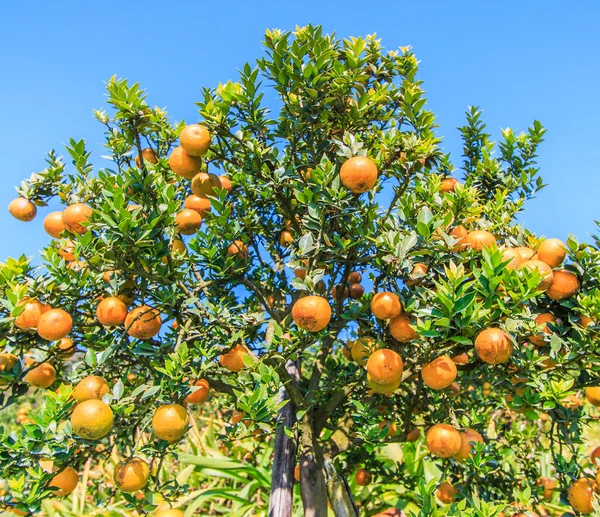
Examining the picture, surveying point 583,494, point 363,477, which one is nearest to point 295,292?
point 363,477

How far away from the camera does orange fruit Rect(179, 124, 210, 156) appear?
227 centimetres

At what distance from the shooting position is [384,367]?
6.93 ft

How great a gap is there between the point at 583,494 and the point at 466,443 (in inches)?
22.6

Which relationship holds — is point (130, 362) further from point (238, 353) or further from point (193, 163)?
point (193, 163)


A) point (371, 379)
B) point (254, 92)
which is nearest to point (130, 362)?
point (371, 379)

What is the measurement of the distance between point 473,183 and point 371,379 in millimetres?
1548

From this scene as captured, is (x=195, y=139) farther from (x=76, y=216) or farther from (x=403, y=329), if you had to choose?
(x=403, y=329)

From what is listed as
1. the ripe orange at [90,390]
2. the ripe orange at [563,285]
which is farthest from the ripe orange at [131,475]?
the ripe orange at [563,285]

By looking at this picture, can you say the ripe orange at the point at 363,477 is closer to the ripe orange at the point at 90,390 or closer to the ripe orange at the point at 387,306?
the ripe orange at the point at 387,306

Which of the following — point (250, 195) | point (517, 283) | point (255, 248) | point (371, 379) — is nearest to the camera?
point (517, 283)

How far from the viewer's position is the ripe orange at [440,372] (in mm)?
2120

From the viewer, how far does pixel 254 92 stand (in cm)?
236

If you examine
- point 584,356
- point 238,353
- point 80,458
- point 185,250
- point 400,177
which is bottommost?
point 80,458

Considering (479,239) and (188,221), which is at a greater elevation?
(188,221)
